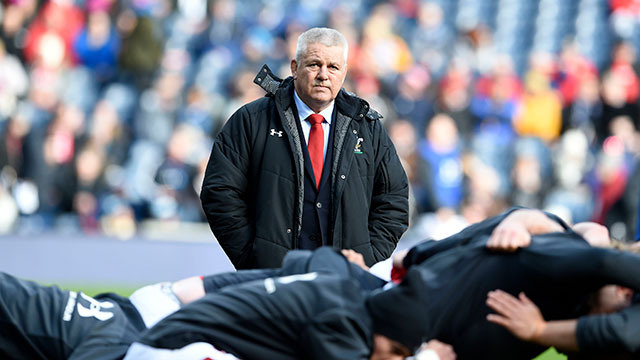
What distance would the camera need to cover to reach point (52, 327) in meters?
4.71

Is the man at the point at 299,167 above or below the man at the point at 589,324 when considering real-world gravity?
above

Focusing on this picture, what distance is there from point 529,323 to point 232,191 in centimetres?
235

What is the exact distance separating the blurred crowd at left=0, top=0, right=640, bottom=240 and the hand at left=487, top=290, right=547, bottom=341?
7.18 meters

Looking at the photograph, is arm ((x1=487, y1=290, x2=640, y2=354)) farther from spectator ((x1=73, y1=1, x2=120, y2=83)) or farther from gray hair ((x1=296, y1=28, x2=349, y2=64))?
spectator ((x1=73, y1=1, x2=120, y2=83))

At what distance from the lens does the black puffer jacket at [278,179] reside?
609 cm

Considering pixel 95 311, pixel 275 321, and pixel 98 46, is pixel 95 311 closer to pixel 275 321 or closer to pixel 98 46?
pixel 275 321

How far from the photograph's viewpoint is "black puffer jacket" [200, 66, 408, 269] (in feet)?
20.0

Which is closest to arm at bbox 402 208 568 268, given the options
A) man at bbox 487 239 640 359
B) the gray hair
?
man at bbox 487 239 640 359

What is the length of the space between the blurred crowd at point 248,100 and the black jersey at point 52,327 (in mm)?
6308

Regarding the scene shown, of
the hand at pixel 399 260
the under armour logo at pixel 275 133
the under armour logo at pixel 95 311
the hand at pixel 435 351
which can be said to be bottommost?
the hand at pixel 435 351

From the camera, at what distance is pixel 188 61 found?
13008 mm

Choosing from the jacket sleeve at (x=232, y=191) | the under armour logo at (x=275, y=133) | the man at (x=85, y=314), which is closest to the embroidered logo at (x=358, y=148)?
the under armour logo at (x=275, y=133)

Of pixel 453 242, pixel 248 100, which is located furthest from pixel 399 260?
pixel 248 100

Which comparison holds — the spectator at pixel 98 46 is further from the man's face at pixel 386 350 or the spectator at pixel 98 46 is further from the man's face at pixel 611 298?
the man's face at pixel 611 298
